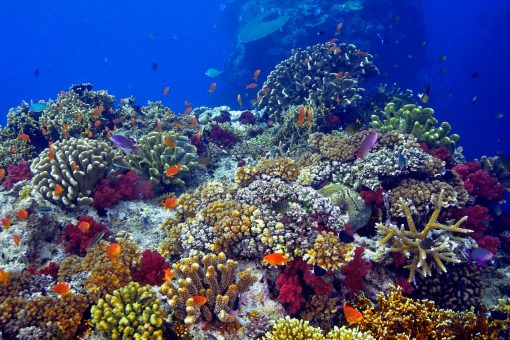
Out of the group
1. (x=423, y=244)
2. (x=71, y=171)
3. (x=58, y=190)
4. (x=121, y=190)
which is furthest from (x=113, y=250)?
(x=423, y=244)

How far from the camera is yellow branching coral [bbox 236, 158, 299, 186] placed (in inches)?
267

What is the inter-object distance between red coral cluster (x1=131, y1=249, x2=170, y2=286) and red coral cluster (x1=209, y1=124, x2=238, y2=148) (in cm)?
600

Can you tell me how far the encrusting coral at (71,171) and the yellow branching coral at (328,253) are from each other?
4.96 meters

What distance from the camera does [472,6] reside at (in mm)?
80062

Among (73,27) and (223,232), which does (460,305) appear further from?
(73,27)

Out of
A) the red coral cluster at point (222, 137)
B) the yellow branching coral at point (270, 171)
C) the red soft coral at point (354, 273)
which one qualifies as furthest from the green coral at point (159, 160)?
the red soft coral at point (354, 273)

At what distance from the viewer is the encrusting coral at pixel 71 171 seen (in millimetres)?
6754

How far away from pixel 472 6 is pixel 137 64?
12058 centimetres

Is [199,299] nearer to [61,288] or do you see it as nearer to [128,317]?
[128,317]

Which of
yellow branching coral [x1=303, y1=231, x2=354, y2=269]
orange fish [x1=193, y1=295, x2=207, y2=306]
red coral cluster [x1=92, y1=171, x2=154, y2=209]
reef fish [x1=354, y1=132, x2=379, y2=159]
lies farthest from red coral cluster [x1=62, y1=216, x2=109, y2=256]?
reef fish [x1=354, y1=132, x2=379, y2=159]

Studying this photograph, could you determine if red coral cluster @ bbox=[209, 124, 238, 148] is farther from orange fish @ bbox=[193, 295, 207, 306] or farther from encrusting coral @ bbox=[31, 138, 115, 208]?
orange fish @ bbox=[193, 295, 207, 306]

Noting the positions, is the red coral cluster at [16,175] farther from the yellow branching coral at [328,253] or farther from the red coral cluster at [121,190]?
the yellow branching coral at [328,253]

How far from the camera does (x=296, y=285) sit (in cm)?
484

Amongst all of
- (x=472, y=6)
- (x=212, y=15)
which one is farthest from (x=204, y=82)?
(x=472, y=6)
